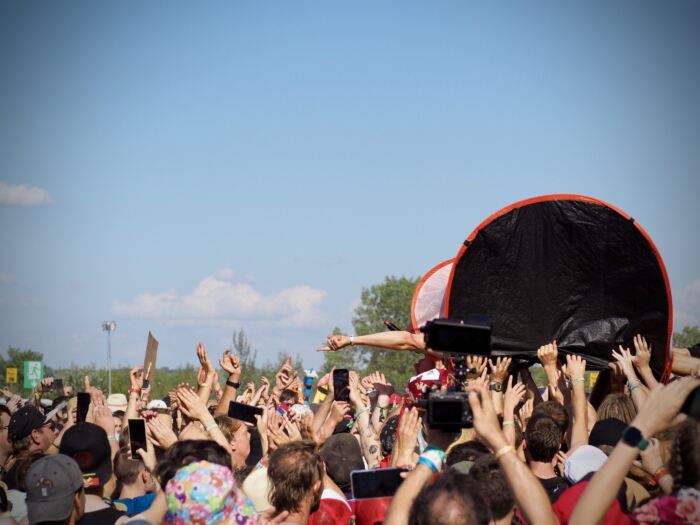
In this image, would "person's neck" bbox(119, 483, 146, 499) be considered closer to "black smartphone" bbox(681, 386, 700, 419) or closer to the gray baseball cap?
the gray baseball cap

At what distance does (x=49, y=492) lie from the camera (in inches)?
186

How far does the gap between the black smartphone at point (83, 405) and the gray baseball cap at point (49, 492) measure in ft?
10.5

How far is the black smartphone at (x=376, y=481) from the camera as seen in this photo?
425 cm

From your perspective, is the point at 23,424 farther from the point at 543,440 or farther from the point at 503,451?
the point at 503,451

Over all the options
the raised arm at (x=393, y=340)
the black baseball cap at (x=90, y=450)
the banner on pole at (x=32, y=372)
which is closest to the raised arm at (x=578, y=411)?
the raised arm at (x=393, y=340)

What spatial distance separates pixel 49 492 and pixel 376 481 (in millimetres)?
1890

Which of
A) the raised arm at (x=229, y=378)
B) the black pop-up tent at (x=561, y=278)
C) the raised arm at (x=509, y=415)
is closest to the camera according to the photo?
the raised arm at (x=509, y=415)

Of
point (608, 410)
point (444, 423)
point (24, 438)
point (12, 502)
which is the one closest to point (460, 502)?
point (444, 423)

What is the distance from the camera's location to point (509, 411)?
4.84 meters

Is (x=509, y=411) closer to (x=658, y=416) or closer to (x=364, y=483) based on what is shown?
(x=364, y=483)

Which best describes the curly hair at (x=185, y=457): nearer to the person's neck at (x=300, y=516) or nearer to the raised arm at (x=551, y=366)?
the person's neck at (x=300, y=516)

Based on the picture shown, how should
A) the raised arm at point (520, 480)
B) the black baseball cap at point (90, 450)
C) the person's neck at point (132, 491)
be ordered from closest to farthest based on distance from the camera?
the raised arm at point (520, 480) < the black baseball cap at point (90, 450) < the person's neck at point (132, 491)

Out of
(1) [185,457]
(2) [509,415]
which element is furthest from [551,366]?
(1) [185,457]

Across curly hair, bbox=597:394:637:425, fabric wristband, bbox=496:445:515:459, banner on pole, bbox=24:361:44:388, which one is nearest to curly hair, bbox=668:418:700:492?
fabric wristband, bbox=496:445:515:459
